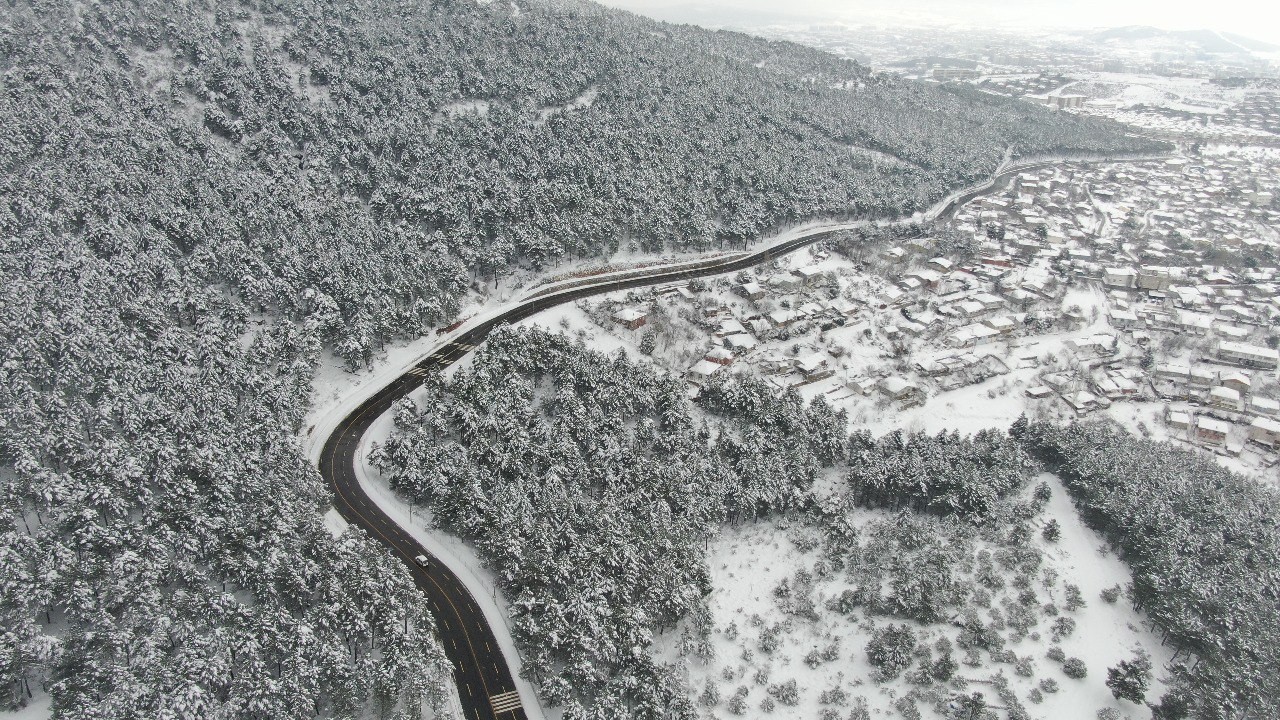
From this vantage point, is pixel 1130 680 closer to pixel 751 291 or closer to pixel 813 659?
pixel 813 659

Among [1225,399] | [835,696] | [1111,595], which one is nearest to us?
[835,696]

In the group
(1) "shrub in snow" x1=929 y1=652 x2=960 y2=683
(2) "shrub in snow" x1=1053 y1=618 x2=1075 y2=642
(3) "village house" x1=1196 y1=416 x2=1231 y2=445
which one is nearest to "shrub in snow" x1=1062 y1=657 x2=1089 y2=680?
(2) "shrub in snow" x1=1053 y1=618 x2=1075 y2=642

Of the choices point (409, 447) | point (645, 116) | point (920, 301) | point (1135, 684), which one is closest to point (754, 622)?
point (1135, 684)

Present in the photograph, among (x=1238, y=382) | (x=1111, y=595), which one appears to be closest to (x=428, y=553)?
(x=1111, y=595)

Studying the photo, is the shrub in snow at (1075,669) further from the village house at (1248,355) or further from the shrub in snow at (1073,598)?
the village house at (1248,355)

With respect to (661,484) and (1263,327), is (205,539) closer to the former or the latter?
(661,484)

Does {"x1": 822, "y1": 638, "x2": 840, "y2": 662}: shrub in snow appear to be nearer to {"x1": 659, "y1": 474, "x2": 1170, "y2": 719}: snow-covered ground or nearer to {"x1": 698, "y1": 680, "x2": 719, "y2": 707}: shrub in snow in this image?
{"x1": 659, "y1": 474, "x2": 1170, "y2": 719}: snow-covered ground
